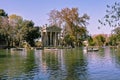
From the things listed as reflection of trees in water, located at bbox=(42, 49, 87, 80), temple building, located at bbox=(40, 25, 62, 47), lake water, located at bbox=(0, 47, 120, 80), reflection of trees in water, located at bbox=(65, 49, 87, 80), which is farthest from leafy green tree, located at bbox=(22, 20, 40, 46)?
reflection of trees in water, located at bbox=(65, 49, 87, 80)

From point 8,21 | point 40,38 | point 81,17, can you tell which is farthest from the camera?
point 40,38

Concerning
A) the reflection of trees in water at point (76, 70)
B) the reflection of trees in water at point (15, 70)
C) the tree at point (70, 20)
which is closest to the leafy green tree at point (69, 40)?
the tree at point (70, 20)

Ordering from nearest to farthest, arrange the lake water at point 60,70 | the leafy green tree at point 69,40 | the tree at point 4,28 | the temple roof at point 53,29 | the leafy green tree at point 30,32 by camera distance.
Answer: the lake water at point 60,70
the tree at point 4,28
the leafy green tree at point 30,32
the leafy green tree at point 69,40
the temple roof at point 53,29

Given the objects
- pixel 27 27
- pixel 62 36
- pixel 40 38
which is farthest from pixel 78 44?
pixel 27 27

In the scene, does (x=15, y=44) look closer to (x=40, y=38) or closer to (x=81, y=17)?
(x=40, y=38)

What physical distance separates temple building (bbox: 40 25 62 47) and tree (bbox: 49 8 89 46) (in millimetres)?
6708

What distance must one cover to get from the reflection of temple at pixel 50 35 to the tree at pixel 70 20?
6.56m

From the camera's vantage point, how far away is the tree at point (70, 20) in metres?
111

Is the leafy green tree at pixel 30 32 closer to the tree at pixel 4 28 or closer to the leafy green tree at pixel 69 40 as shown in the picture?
the tree at pixel 4 28

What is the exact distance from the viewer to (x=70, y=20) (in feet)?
365

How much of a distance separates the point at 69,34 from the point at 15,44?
19.7 m

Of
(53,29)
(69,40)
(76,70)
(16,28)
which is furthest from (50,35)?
(76,70)

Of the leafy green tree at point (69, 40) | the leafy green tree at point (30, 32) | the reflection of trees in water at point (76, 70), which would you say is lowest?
the reflection of trees in water at point (76, 70)

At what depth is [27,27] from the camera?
357 ft
